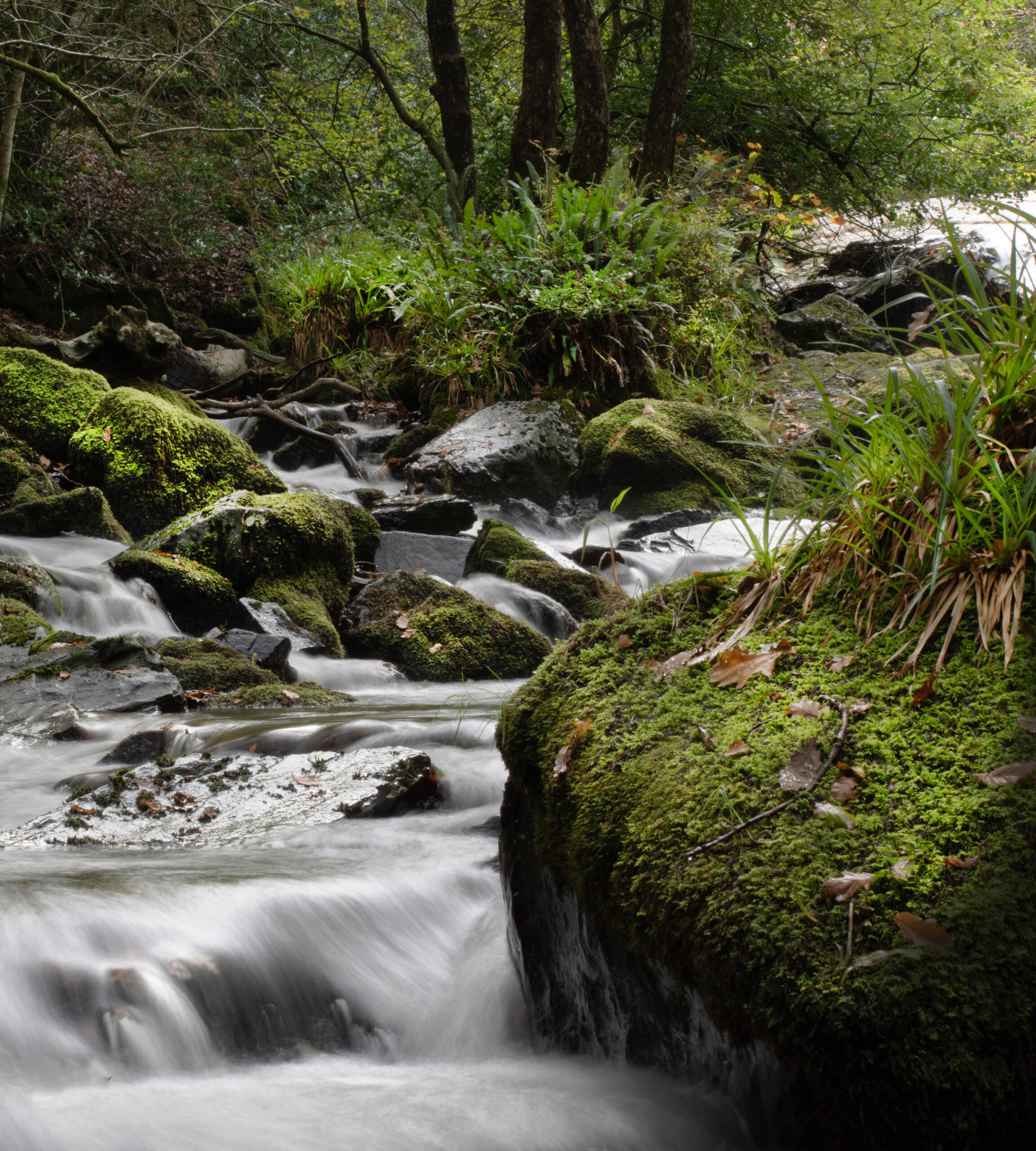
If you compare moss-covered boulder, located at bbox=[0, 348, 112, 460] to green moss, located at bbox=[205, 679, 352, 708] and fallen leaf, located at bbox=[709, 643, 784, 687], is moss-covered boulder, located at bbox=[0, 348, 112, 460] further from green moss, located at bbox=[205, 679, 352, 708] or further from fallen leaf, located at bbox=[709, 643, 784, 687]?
fallen leaf, located at bbox=[709, 643, 784, 687]

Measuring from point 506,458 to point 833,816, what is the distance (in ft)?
25.7

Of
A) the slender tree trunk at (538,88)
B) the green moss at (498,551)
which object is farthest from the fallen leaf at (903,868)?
the slender tree trunk at (538,88)

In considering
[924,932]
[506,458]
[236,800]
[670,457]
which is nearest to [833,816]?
[924,932]

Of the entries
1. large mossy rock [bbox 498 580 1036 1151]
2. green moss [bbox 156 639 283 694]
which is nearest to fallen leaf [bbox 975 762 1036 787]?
large mossy rock [bbox 498 580 1036 1151]

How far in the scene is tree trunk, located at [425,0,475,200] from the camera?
1259 centimetres

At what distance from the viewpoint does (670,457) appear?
29.7 ft

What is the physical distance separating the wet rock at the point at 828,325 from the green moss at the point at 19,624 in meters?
10.5

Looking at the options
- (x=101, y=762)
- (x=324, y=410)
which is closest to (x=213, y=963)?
(x=101, y=762)

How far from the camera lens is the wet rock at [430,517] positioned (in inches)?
333

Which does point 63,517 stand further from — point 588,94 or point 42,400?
point 588,94

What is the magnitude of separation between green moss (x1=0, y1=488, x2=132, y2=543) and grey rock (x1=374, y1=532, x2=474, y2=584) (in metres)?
1.99

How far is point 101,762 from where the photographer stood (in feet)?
13.7

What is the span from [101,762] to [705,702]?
3.03 meters

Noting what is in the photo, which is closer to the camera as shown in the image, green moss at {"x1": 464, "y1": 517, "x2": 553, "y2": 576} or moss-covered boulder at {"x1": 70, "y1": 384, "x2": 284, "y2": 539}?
green moss at {"x1": 464, "y1": 517, "x2": 553, "y2": 576}
